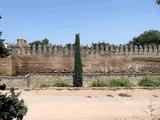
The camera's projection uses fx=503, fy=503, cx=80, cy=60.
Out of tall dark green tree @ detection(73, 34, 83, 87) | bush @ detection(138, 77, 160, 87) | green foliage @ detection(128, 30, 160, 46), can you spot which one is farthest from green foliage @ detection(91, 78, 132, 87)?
green foliage @ detection(128, 30, 160, 46)

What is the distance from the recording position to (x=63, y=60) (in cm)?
3169

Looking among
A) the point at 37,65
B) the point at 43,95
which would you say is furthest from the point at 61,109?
the point at 37,65

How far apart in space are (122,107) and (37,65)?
13.6m

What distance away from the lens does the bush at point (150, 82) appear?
27491mm

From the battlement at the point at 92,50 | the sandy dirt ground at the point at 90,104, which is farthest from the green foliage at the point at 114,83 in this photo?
the battlement at the point at 92,50

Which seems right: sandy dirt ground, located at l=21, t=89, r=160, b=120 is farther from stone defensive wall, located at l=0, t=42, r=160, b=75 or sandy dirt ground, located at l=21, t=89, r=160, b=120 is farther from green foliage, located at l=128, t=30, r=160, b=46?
green foliage, located at l=128, t=30, r=160, b=46

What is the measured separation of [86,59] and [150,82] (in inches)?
207

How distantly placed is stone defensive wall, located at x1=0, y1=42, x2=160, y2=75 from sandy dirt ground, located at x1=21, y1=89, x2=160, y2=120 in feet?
25.4

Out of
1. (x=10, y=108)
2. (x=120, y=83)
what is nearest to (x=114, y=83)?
(x=120, y=83)

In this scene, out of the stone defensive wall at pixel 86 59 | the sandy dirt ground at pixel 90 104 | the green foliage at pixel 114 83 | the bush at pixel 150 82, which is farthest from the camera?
the stone defensive wall at pixel 86 59

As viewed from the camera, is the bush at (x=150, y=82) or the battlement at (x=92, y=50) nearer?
the bush at (x=150, y=82)

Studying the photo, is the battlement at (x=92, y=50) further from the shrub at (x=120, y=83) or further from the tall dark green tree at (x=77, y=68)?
the shrub at (x=120, y=83)

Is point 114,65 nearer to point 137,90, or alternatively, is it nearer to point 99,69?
point 99,69

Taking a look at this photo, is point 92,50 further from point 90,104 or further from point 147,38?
point 147,38
